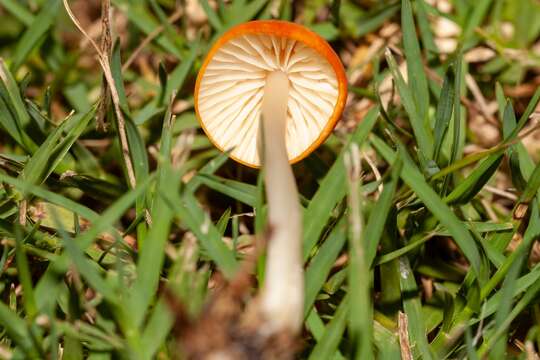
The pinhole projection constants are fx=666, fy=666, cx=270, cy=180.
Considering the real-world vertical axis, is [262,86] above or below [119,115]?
above

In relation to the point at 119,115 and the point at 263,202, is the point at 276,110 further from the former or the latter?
the point at 119,115

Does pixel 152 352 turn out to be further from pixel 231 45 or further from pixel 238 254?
pixel 231 45

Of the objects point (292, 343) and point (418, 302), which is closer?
point (292, 343)

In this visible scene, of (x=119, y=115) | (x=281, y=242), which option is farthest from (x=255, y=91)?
(x=281, y=242)

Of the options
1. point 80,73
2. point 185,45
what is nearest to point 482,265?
point 185,45

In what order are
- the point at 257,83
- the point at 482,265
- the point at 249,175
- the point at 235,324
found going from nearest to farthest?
1. the point at 235,324
2. the point at 482,265
3. the point at 257,83
4. the point at 249,175

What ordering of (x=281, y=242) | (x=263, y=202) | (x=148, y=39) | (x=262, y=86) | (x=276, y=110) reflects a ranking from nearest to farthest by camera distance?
(x=281, y=242), (x=263, y=202), (x=276, y=110), (x=262, y=86), (x=148, y=39)

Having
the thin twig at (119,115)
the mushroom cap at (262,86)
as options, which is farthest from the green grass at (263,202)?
the mushroom cap at (262,86)

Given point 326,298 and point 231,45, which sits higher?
point 231,45
